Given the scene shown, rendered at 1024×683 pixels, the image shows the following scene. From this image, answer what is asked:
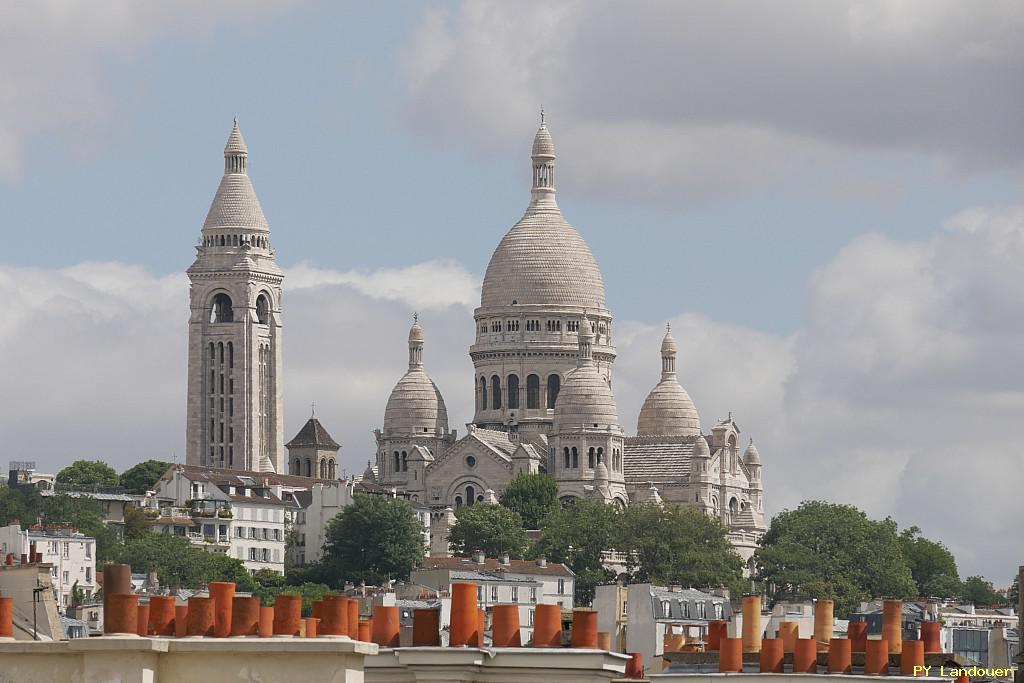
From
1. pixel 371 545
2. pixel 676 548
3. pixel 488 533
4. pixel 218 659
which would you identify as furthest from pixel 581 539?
pixel 218 659

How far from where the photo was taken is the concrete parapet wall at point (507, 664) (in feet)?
76.4

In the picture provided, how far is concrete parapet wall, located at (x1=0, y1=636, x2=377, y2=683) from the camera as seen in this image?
20984 millimetres

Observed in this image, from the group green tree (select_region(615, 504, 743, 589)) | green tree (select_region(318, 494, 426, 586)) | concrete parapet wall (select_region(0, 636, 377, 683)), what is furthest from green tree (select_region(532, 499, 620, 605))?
concrete parapet wall (select_region(0, 636, 377, 683))

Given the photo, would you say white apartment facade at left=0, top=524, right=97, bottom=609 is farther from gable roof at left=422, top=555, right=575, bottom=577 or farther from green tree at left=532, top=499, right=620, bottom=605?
green tree at left=532, top=499, right=620, bottom=605

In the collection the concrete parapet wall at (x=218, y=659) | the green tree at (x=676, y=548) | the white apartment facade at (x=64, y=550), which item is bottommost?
the concrete parapet wall at (x=218, y=659)

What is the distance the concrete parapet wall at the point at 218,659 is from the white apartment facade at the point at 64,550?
112697 mm

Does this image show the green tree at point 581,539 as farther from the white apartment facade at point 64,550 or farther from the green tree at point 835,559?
the white apartment facade at point 64,550

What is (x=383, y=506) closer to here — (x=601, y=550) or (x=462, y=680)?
(x=601, y=550)

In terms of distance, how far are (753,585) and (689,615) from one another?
83.7 m

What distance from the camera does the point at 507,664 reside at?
2341cm

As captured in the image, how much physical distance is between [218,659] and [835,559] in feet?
540

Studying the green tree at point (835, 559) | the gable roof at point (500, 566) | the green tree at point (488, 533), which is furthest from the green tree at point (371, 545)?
the green tree at point (835, 559)

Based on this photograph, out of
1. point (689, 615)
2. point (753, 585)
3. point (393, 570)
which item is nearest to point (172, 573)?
point (393, 570)

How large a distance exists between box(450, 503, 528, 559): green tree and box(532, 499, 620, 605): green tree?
1758 mm
